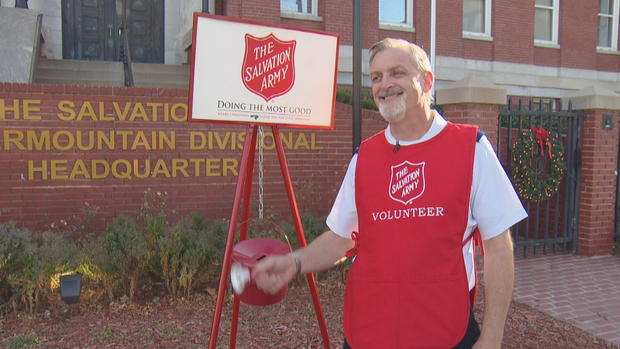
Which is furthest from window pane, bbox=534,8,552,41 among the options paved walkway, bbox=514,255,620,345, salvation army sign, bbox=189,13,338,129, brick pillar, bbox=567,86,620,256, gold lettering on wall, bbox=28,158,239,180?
salvation army sign, bbox=189,13,338,129

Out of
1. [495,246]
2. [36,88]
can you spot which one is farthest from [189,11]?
[495,246]

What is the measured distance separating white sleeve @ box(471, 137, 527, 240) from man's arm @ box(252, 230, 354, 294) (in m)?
0.54

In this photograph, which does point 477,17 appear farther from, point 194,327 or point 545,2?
point 194,327

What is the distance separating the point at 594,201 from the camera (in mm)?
6555

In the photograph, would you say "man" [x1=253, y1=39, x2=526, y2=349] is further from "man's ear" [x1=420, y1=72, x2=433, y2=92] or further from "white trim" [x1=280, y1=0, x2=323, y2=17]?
"white trim" [x1=280, y1=0, x2=323, y2=17]

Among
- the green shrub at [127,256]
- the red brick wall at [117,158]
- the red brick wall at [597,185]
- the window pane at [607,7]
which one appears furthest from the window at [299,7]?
the window pane at [607,7]

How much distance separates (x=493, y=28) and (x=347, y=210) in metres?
12.9

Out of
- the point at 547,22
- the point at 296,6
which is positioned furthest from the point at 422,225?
the point at 547,22

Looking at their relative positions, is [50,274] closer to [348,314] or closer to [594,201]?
[348,314]

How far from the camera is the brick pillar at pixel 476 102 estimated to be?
217 inches

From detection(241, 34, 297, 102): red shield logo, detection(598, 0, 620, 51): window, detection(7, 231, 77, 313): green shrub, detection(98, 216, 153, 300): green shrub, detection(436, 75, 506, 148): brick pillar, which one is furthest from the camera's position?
detection(598, 0, 620, 51): window

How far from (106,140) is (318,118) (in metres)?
3.38

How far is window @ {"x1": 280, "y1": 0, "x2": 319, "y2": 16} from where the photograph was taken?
11531 mm

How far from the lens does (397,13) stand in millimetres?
12672
